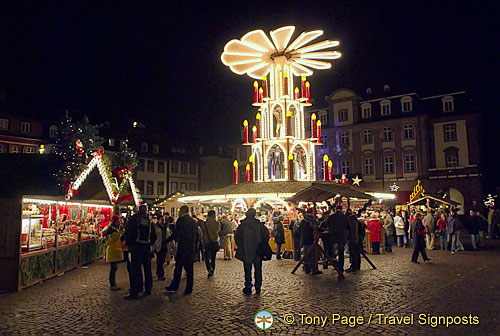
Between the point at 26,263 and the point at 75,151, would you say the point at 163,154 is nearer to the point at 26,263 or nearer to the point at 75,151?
the point at 75,151

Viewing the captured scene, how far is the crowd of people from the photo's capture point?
31.1 ft

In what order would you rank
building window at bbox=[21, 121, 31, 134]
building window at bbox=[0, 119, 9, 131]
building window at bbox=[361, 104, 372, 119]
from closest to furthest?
building window at bbox=[0, 119, 9, 131]
building window at bbox=[21, 121, 31, 134]
building window at bbox=[361, 104, 372, 119]

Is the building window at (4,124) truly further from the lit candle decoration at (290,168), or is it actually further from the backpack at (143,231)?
the backpack at (143,231)

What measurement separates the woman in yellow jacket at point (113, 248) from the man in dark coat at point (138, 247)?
1261 millimetres

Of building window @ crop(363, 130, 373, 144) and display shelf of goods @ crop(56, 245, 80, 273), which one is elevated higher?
building window @ crop(363, 130, 373, 144)

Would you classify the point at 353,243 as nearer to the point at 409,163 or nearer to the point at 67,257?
the point at 67,257

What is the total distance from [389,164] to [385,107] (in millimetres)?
6437

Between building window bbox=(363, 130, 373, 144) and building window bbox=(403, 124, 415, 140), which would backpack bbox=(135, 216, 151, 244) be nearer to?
building window bbox=(403, 124, 415, 140)

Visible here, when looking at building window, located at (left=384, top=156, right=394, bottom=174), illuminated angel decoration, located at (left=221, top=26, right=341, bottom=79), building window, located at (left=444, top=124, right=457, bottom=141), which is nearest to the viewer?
illuminated angel decoration, located at (left=221, top=26, right=341, bottom=79)

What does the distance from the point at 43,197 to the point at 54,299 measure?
10.7ft

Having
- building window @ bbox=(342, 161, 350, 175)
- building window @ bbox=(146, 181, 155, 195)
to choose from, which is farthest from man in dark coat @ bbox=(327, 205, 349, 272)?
building window @ bbox=(146, 181, 155, 195)

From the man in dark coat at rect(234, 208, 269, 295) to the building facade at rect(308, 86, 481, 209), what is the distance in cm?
3539

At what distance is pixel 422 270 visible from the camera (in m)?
12.8

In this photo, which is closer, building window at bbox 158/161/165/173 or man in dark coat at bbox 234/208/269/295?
man in dark coat at bbox 234/208/269/295
